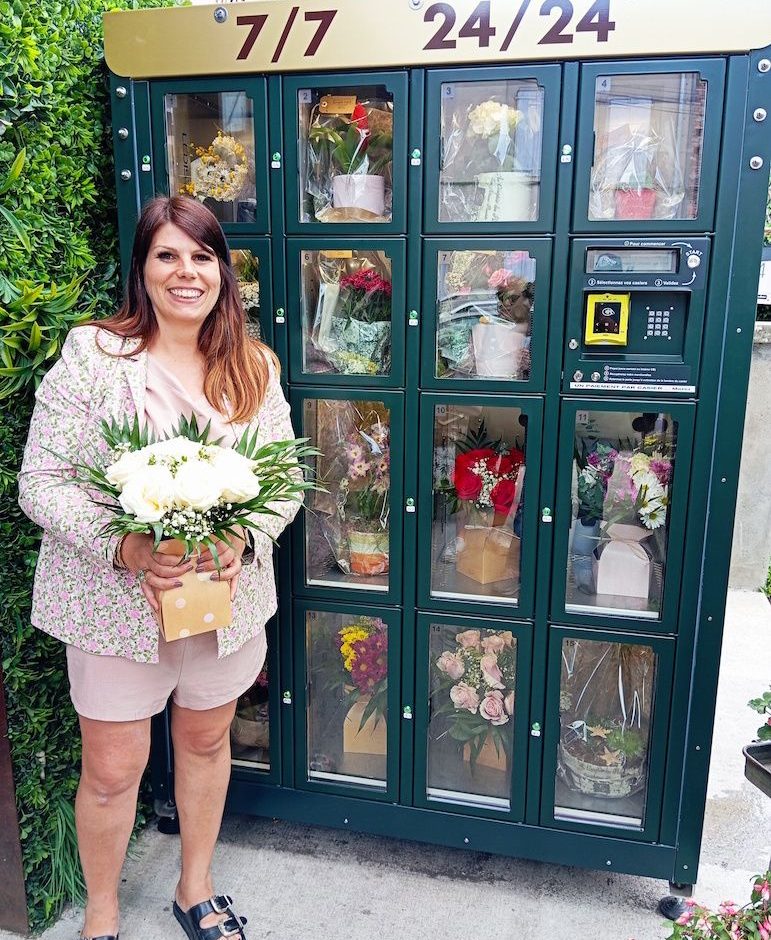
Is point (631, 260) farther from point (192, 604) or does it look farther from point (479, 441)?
point (192, 604)

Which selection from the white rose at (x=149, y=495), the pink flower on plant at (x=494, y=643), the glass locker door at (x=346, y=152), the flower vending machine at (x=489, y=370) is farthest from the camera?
the pink flower on plant at (x=494, y=643)

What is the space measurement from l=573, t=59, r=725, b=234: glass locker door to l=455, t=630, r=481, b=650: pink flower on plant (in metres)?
1.17

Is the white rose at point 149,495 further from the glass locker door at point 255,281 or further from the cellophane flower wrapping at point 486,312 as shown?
the cellophane flower wrapping at point 486,312

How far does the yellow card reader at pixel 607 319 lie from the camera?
1.97m

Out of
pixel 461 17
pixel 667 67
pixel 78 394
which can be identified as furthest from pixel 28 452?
pixel 667 67

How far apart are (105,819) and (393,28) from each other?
79.1 inches

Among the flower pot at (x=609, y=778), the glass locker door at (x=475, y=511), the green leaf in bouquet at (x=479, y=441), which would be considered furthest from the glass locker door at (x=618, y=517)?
the flower pot at (x=609, y=778)

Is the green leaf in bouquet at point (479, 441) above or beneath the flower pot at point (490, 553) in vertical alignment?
above

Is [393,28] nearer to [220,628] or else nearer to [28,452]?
[28,452]

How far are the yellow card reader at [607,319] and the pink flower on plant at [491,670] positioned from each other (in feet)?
3.16

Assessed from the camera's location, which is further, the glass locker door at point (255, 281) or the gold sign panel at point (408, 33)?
the glass locker door at point (255, 281)

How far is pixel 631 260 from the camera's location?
6.46 feet

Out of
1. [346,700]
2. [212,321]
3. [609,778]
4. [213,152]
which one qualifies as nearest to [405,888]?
[346,700]

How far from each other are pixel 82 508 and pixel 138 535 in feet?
0.45
